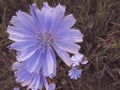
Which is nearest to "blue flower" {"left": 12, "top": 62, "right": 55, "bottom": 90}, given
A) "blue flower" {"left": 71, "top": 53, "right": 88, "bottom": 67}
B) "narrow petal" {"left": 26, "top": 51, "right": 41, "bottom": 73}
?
"narrow petal" {"left": 26, "top": 51, "right": 41, "bottom": 73}

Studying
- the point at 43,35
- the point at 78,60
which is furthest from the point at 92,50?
the point at 43,35

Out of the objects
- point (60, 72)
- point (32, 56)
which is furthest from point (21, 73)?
point (60, 72)

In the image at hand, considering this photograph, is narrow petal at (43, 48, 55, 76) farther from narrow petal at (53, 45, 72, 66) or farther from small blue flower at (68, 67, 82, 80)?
small blue flower at (68, 67, 82, 80)

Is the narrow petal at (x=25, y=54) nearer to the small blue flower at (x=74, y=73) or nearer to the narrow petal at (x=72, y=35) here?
the narrow petal at (x=72, y=35)

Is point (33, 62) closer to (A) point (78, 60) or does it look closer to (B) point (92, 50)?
(A) point (78, 60)

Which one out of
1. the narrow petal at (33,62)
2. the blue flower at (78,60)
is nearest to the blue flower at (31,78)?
the narrow petal at (33,62)

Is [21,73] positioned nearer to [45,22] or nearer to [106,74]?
[45,22]
